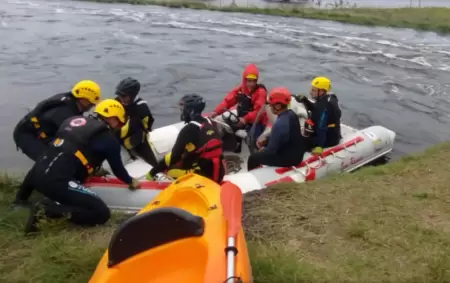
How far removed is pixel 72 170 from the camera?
4.79m

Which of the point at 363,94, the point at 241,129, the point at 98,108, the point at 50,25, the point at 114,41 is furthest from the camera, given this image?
the point at 50,25

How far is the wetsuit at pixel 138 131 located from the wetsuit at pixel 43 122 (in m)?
0.88

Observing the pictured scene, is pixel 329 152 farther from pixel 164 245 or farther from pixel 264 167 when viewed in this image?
pixel 164 245

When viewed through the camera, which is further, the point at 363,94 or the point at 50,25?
the point at 50,25

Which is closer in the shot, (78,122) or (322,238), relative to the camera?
(322,238)

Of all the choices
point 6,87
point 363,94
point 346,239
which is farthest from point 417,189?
point 6,87

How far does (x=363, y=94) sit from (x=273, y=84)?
2475 millimetres

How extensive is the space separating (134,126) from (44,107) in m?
1.18

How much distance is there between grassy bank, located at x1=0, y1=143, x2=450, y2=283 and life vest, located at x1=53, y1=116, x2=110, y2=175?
71 cm

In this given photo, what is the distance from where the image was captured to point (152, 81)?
13.8 metres

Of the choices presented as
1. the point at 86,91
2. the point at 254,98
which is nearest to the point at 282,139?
the point at 254,98

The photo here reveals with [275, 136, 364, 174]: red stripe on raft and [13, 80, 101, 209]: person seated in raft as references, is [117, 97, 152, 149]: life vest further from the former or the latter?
[275, 136, 364, 174]: red stripe on raft

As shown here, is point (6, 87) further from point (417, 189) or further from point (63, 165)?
point (417, 189)

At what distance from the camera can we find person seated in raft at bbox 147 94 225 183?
Result: 17.8 ft
